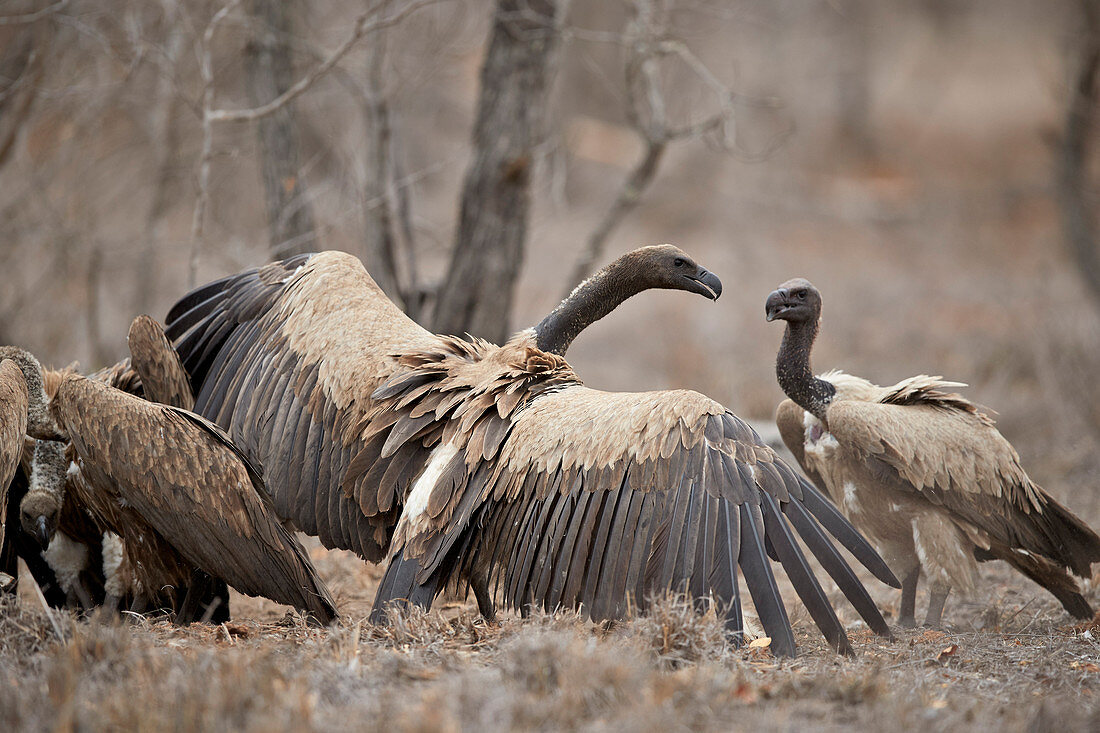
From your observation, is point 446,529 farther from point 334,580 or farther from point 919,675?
point 334,580

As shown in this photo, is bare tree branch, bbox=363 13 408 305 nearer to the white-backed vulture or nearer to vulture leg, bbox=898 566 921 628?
the white-backed vulture

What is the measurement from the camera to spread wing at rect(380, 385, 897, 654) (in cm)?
340

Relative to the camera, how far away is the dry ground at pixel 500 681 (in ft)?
8.58

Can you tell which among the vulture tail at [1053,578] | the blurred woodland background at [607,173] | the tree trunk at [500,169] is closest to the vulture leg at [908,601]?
the vulture tail at [1053,578]

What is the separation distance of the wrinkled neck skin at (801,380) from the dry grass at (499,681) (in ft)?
5.28

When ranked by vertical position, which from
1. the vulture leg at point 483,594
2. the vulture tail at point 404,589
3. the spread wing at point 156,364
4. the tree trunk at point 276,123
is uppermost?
the tree trunk at point 276,123

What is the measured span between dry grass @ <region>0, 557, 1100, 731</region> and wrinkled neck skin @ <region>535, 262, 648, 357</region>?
1696mm

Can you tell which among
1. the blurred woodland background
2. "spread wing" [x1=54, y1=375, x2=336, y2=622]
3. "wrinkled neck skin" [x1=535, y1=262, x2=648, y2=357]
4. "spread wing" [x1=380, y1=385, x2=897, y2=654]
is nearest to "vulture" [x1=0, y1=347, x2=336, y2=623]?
"spread wing" [x1=54, y1=375, x2=336, y2=622]

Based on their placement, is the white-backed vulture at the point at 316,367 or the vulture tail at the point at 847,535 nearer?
the vulture tail at the point at 847,535

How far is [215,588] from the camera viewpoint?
4.47 metres

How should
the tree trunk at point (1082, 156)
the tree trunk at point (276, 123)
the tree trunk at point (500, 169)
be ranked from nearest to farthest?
the tree trunk at point (276, 123)
the tree trunk at point (500, 169)
the tree trunk at point (1082, 156)

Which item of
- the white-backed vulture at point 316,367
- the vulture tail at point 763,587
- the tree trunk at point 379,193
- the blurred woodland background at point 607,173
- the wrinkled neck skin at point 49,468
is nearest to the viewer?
the vulture tail at point 763,587

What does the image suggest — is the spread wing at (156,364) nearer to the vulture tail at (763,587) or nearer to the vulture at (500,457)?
the vulture at (500,457)

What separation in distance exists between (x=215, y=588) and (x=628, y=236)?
16.7m
